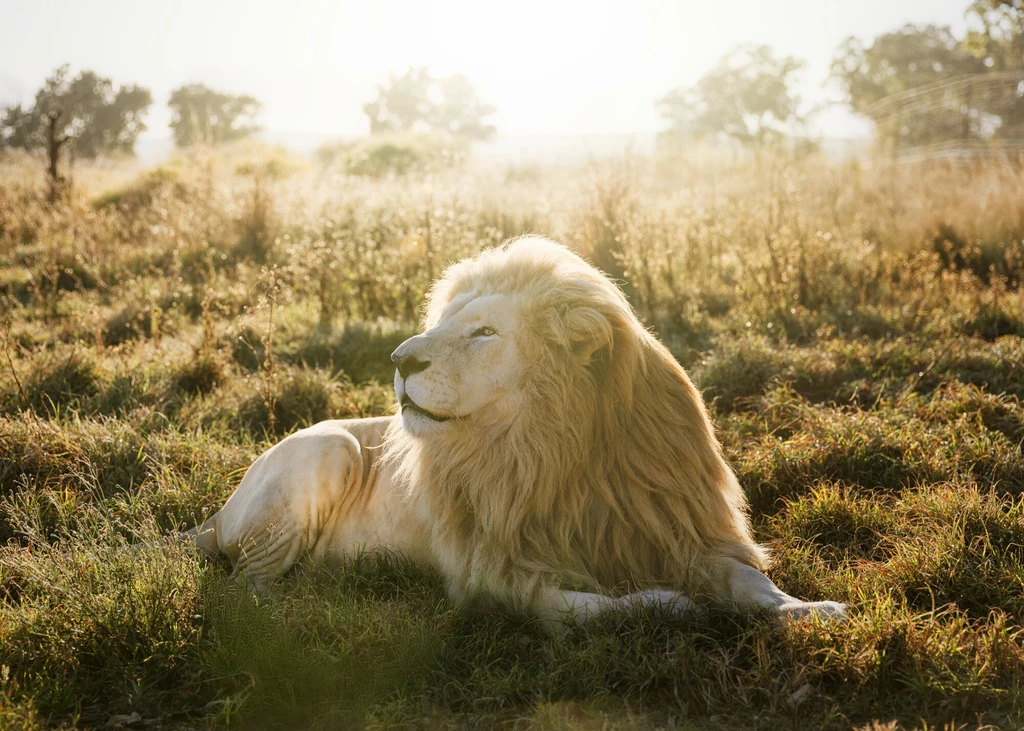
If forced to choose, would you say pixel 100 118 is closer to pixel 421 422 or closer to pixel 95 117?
pixel 95 117

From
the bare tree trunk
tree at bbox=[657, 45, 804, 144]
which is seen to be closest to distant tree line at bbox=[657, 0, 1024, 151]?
tree at bbox=[657, 45, 804, 144]

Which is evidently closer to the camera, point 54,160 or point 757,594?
point 757,594

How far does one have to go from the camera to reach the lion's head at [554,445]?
3.21 meters

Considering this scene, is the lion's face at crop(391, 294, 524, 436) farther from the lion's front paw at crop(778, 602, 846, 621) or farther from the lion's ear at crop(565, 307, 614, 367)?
the lion's front paw at crop(778, 602, 846, 621)

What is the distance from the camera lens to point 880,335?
6.73m

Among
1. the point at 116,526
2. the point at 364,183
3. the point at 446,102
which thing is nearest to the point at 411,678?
the point at 116,526

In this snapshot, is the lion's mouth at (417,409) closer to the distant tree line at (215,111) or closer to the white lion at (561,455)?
the white lion at (561,455)

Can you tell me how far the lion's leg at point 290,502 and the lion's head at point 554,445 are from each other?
62 centimetres

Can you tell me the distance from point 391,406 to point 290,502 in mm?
1024

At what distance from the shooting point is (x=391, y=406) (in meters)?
4.68

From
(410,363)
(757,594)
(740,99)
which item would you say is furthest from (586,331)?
(740,99)

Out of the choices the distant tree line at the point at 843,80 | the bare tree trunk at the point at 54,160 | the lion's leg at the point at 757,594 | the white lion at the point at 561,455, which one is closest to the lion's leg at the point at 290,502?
the white lion at the point at 561,455

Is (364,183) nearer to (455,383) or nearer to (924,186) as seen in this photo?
(924,186)

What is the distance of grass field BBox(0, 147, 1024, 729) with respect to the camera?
2.79m
